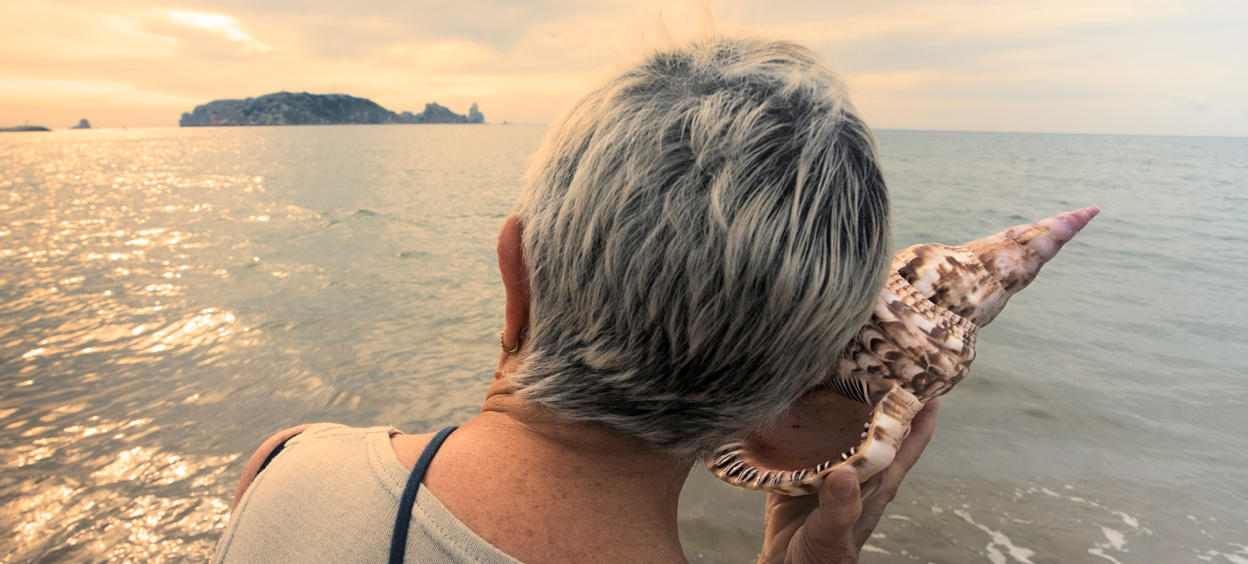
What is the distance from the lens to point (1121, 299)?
6.77 metres

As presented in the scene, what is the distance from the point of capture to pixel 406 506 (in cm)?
91

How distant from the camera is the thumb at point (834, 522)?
4.00ft

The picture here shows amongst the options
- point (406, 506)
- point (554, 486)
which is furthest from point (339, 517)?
point (554, 486)

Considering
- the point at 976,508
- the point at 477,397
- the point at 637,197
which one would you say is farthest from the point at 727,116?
the point at 477,397

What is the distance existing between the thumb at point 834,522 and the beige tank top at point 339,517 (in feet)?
2.29

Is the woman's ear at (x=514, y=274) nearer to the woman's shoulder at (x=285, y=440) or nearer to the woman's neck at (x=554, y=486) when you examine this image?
the woman's neck at (x=554, y=486)

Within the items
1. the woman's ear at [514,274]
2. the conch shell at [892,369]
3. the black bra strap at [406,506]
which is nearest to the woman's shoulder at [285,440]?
the black bra strap at [406,506]

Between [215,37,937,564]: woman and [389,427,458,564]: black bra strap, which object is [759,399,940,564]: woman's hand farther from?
[389,427,458,564]: black bra strap

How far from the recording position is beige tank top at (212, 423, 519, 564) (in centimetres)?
89

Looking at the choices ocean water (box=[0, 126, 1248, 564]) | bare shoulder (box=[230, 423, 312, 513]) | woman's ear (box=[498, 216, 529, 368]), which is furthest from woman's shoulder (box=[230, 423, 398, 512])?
ocean water (box=[0, 126, 1248, 564])

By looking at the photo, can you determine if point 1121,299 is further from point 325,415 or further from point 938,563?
point 325,415

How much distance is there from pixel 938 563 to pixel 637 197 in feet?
9.25

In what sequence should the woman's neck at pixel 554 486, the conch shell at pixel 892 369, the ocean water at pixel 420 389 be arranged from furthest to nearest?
the ocean water at pixel 420 389, the conch shell at pixel 892 369, the woman's neck at pixel 554 486

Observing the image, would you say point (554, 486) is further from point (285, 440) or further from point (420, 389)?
point (420, 389)
